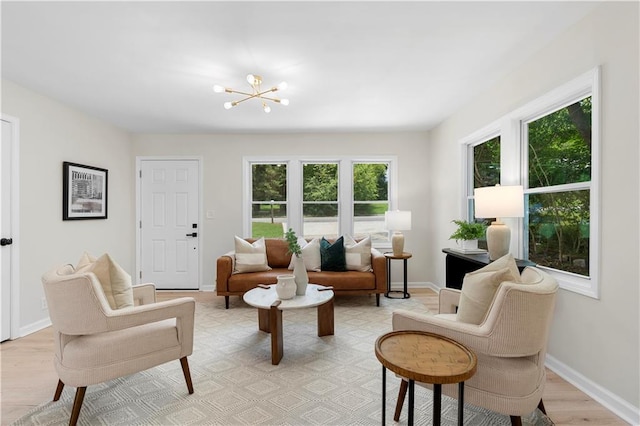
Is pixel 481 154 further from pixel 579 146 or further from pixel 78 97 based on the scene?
pixel 78 97

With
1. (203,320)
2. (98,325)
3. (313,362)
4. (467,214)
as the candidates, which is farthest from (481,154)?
(98,325)

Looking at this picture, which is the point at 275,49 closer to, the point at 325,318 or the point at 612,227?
the point at 325,318

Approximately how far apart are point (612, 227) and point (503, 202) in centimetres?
79

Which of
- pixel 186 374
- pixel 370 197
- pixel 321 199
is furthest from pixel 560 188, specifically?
pixel 321 199

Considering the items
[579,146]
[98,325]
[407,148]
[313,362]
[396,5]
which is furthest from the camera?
[407,148]

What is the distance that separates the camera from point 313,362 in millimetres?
2635

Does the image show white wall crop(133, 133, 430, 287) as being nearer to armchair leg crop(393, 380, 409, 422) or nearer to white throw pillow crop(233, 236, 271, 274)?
white throw pillow crop(233, 236, 271, 274)

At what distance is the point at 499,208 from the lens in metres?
2.74

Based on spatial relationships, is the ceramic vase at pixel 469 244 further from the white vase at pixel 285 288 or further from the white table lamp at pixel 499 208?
the white vase at pixel 285 288

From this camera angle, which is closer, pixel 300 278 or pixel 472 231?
pixel 300 278

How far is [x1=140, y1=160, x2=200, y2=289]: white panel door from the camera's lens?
514cm

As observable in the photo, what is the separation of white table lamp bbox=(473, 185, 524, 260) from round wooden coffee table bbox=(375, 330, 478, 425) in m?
1.50

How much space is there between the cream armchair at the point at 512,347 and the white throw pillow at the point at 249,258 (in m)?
3.07

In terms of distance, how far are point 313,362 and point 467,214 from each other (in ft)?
8.95
